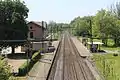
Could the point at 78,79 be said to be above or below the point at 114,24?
below

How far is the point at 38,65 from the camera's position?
140 ft

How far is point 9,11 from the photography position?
5634 cm

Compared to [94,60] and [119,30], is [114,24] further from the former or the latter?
[94,60]

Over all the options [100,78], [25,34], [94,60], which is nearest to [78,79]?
[100,78]

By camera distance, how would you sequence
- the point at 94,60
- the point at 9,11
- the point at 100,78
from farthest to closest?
the point at 9,11 < the point at 94,60 < the point at 100,78

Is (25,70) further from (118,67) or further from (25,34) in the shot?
(25,34)

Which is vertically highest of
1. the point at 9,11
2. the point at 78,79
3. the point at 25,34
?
the point at 9,11

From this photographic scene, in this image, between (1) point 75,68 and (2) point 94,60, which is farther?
(2) point 94,60

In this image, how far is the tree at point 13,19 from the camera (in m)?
54.7

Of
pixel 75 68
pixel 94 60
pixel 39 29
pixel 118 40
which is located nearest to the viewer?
pixel 75 68

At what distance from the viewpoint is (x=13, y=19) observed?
54969 millimetres

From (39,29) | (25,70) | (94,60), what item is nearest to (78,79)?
(25,70)

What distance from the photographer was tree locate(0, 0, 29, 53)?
54.7 m

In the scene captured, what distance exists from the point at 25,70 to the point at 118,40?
44449mm
